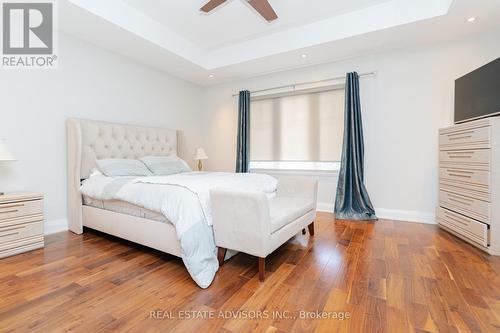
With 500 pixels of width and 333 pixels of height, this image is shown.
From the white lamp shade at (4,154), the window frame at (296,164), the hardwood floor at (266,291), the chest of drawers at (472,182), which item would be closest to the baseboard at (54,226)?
the hardwood floor at (266,291)

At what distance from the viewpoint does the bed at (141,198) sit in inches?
72.3

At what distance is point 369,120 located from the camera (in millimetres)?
3656

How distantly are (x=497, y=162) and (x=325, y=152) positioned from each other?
2030 mm

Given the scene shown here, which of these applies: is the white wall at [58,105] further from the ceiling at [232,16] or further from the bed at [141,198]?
the ceiling at [232,16]

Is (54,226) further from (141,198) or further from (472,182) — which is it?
(472,182)

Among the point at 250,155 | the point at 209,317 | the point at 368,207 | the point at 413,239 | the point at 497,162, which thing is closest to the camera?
the point at 209,317

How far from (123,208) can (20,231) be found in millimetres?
929

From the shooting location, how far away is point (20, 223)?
2297 millimetres

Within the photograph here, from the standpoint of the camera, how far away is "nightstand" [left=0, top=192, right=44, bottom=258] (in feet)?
7.21

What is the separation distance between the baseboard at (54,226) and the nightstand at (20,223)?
0.49 metres

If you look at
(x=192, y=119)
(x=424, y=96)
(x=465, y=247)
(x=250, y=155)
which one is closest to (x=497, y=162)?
(x=465, y=247)

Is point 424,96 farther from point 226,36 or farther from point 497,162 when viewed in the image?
point 226,36

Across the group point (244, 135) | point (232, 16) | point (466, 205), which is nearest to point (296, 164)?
point (244, 135)

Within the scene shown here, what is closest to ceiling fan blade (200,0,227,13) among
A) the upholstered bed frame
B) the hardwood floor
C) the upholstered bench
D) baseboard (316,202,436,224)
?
the upholstered bench
